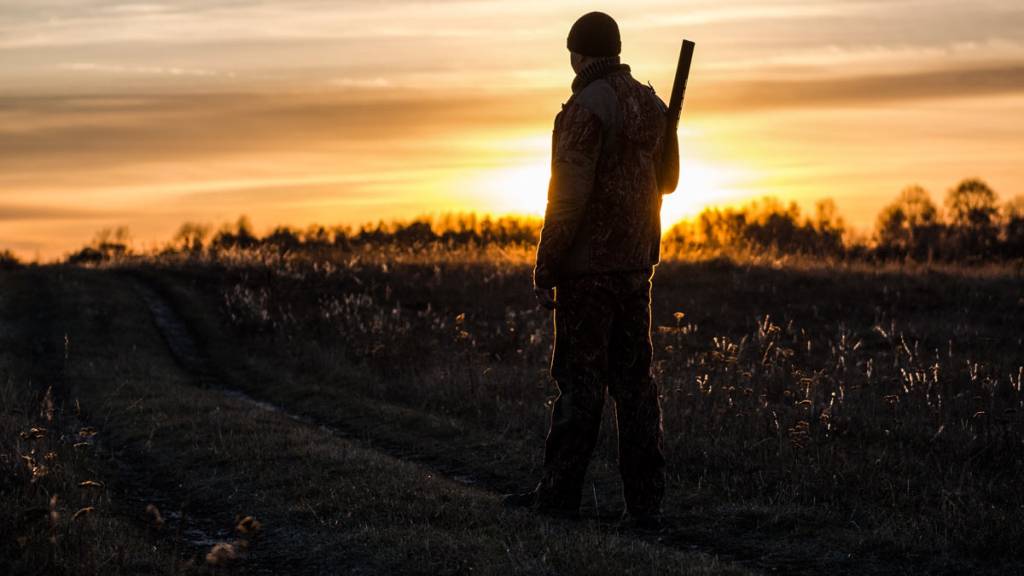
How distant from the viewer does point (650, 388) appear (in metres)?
7.89

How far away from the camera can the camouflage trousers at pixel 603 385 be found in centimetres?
764

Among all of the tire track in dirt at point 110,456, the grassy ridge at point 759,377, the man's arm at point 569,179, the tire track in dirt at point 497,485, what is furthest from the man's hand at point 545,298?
the tire track in dirt at point 110,456

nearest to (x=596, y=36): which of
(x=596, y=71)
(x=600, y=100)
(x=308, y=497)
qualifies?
(x=596, y=71)

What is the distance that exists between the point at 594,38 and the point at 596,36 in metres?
0.02

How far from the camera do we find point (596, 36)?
7473 mm

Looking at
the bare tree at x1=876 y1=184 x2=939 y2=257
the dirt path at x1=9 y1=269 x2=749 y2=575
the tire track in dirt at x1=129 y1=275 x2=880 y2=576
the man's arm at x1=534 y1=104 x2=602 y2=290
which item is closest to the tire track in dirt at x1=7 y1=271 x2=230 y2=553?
the dirt path at x1=9 y1=269 x2=749 y2=575

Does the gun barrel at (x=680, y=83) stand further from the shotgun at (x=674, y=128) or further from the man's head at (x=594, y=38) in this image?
the man's head at (x=594, y=38)

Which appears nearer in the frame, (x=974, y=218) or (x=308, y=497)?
(x=308, y=497)

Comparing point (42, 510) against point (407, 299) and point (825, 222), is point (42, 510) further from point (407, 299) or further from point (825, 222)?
point (825, 222)

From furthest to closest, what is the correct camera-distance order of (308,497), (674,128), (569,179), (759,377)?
(759,377)
(308,497)
(674,128)
(569,179)

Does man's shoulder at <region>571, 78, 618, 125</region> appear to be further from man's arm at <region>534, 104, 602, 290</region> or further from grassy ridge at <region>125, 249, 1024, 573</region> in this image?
grassy ridge at <region>125, 249, 1024, 573</region>

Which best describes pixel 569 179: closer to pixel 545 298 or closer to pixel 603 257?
pixel 603 257

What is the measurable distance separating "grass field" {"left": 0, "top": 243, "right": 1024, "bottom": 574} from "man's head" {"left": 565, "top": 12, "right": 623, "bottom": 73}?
128 inches

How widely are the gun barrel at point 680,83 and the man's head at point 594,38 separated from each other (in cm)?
55
